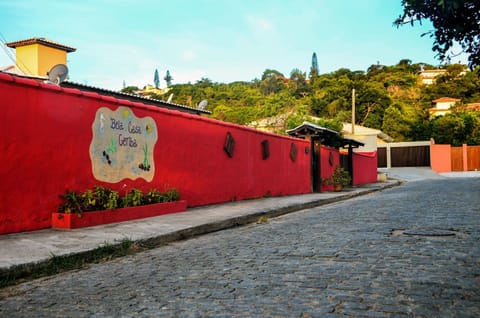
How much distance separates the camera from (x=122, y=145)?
956 centimetres

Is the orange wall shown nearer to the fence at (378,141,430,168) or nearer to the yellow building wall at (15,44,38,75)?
the fence at (378,141,430,168)

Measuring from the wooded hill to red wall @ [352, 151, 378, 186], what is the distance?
5.42m

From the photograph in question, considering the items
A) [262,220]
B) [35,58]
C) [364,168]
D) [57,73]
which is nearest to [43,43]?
[35,58]

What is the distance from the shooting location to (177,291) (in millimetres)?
4113

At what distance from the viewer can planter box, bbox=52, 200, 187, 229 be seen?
300 inches

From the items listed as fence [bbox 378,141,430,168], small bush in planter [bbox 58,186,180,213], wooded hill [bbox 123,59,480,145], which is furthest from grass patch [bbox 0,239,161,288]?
fence [bbox 378,141,430,168]

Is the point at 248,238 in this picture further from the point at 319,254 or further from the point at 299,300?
the point at 299,300

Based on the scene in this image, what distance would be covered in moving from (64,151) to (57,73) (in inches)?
238

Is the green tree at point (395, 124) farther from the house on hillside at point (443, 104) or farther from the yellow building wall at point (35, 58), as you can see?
the yellow building wall at point (35, 58)

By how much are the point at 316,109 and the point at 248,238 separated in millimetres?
50973

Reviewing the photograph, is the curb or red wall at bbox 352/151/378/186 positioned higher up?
red wall at bbox 352/151/378/186

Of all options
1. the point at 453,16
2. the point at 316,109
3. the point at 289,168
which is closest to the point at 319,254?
the point at 453,16

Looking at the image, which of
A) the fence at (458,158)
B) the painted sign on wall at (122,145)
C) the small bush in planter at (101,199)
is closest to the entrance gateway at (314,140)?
the painted sign on wall at (122,145)

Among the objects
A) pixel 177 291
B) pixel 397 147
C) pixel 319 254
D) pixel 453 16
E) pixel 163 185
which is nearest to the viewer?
pixel 177 291
